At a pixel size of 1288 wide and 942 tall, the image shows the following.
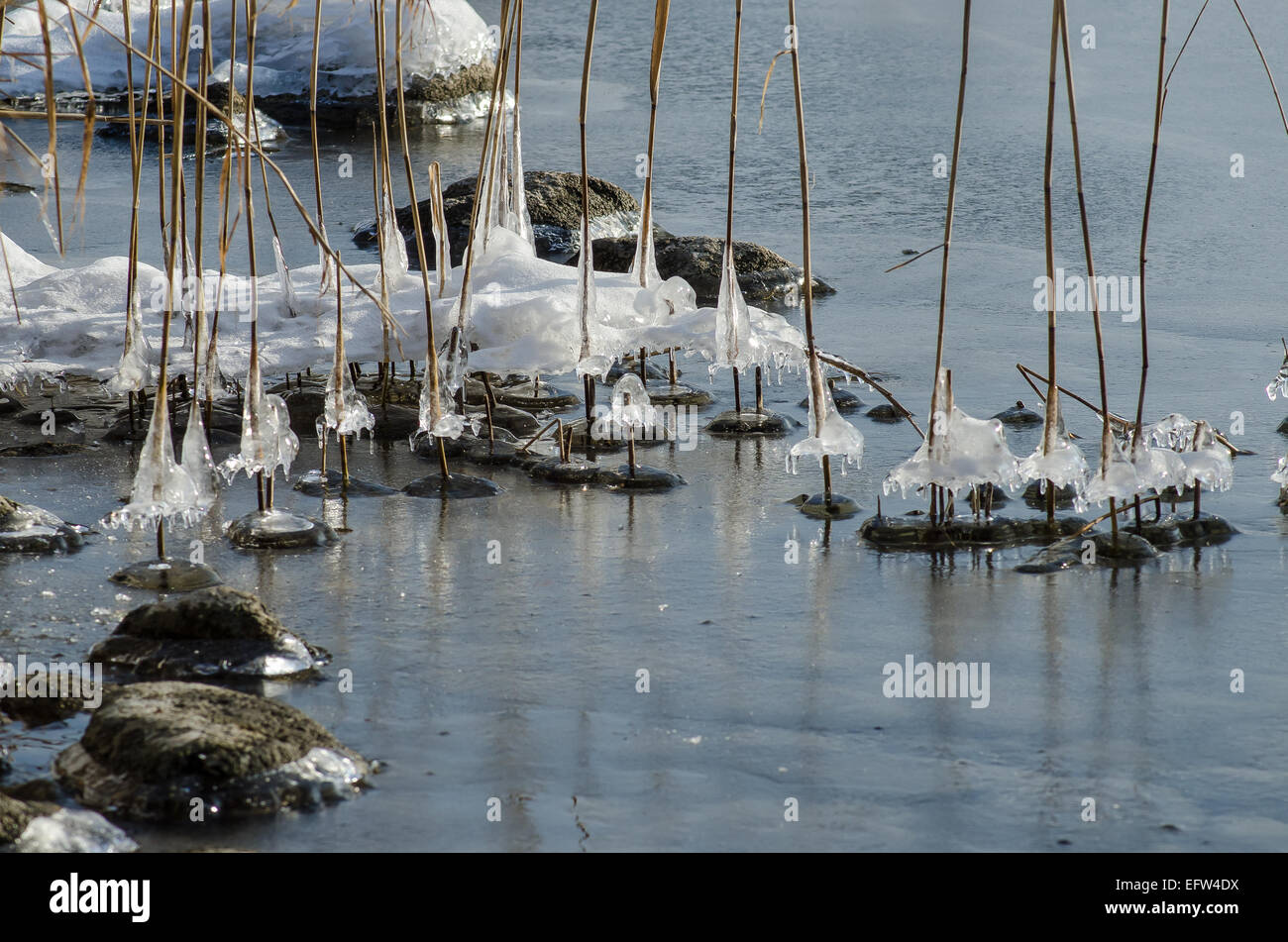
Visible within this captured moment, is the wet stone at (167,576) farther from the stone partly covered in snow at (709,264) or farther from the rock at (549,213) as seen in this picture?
the rock at (549,213)

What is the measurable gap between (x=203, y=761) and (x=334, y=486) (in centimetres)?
213

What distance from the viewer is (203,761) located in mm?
2787

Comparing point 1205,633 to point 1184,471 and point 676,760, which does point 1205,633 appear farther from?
point 676,760

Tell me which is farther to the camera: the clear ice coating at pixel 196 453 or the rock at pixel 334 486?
the rock at pixel 334 486

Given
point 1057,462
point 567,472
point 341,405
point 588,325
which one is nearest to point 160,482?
point 341,405

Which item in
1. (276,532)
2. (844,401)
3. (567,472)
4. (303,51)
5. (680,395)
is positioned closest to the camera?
(276,532)

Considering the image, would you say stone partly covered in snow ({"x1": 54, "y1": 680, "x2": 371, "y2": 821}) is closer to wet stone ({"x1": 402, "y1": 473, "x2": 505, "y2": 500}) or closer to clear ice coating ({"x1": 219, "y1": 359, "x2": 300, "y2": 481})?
clear ice coating ({"x1": 219, "y1": 359, "x2": 300, "y2": 481})

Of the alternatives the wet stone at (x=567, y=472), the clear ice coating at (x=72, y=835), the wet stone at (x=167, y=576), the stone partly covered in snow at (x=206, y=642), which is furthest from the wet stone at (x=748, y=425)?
the clear ice coating at (x=72, y=835)

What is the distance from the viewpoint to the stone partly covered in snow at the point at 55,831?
2547mm

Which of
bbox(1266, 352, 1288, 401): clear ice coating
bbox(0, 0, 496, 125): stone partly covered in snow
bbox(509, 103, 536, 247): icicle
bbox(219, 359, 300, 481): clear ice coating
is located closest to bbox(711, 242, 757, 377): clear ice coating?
bbox(509, 103, 536, 247): icicle

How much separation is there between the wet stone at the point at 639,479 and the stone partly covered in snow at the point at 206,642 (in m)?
1.57

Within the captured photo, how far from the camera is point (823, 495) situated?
4754 millimetres

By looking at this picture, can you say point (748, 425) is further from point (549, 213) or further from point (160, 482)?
point (549, 213)
